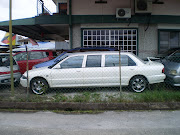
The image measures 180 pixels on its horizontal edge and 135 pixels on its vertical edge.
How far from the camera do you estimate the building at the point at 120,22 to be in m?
10.9

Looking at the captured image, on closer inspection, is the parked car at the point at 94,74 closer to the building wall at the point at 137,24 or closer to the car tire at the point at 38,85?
the car tire at the point at 38,85

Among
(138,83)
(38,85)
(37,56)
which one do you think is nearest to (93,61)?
(138,83)

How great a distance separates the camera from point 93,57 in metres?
6.94

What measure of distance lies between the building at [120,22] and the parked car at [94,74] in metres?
4.42

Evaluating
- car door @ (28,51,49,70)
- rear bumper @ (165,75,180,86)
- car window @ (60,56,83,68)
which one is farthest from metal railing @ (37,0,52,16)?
rear bumper @ (165,75,180,86)

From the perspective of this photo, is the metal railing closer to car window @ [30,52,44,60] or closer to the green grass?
car window @ [30,52,44,60]

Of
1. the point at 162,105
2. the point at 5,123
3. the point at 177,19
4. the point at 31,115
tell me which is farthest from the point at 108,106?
the point at 177,19

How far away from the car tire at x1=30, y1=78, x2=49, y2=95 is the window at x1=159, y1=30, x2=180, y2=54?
25.7 ft

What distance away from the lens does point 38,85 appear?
6.73 meters

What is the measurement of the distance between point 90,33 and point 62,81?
5424 mm

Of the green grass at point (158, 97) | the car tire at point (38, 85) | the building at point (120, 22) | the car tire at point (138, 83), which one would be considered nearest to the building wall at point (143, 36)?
the building at point (120, 22)

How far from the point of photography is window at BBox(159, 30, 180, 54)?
11.6 metres

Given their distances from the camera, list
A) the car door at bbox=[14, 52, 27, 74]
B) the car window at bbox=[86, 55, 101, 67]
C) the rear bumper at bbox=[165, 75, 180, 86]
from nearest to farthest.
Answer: the rear bumper at bbox=[165, 75, 180, 86] → the car window at bbox=[86, 55, 101, 67] → the car door at bbox=[14, 52, 27, 74]

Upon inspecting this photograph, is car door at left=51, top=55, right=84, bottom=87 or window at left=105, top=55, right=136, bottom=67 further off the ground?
window at left=105, top=55, right=136, bottom=67
